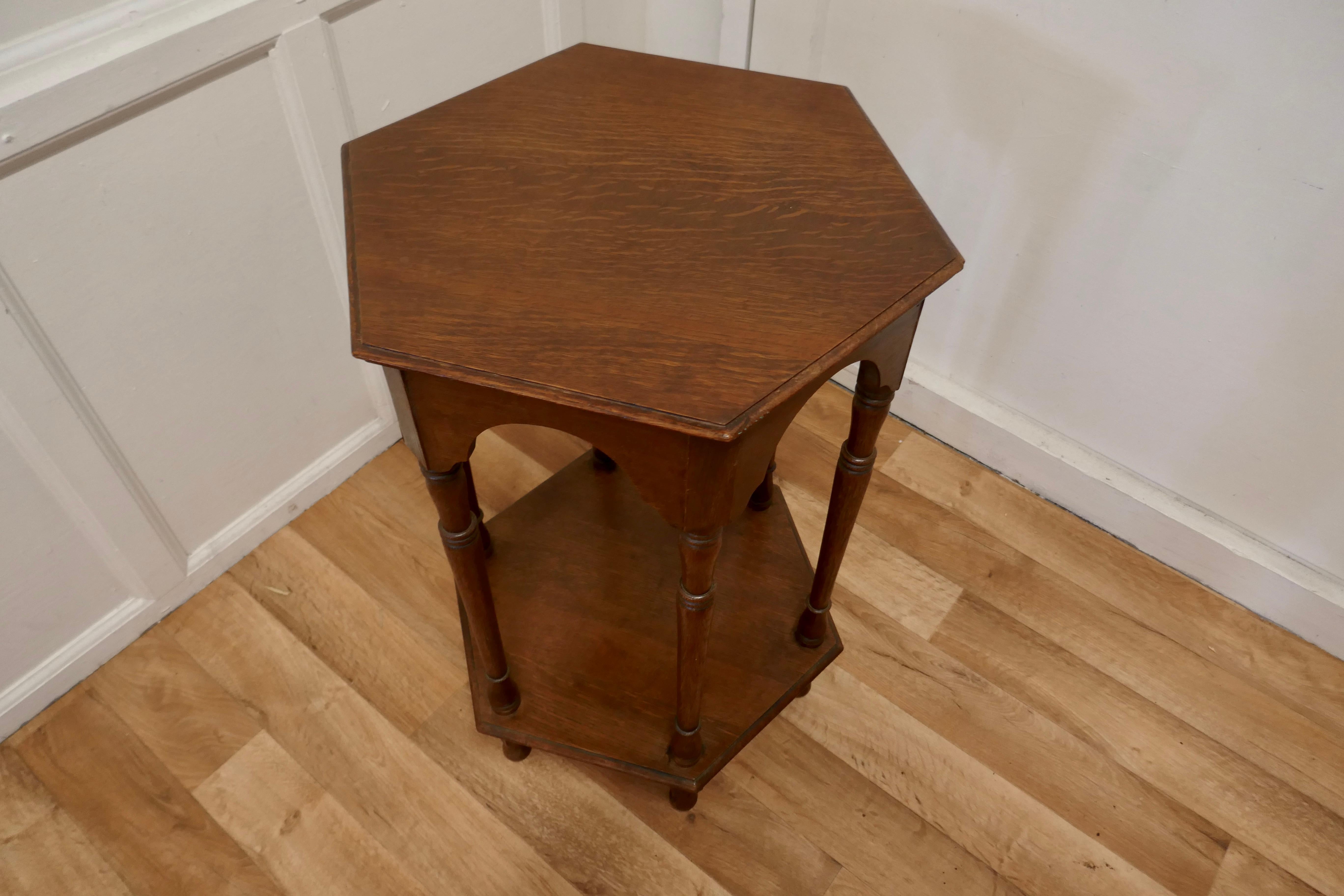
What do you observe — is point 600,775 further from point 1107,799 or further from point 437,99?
point 437,99

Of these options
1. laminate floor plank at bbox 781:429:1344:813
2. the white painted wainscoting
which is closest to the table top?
the white painted wainscoting

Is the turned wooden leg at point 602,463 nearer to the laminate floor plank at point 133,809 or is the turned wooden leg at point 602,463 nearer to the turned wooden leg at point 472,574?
the turned wooden leg at point 472,574

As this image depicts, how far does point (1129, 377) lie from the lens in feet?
4.77

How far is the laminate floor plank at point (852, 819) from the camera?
3.97 ft

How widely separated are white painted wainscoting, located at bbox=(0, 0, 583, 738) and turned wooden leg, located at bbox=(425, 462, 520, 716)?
48cm

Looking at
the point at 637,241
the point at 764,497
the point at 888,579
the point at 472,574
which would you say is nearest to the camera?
the point at 637,241

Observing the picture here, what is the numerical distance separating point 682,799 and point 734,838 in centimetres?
10

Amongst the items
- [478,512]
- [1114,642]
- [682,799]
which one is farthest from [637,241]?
[1114,642]

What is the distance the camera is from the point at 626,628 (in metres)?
1.28

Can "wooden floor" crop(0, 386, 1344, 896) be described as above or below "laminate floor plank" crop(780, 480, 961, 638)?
below

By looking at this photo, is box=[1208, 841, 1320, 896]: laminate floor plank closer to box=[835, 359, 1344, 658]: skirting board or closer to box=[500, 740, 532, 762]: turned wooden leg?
box=[835, 359, 1344, 658]: skirting board

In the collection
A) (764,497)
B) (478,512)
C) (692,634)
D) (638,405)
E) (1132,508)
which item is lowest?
(1132,508)

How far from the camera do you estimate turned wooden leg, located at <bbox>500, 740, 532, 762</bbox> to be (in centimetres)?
128

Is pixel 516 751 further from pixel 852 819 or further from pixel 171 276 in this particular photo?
pixel 171 276
